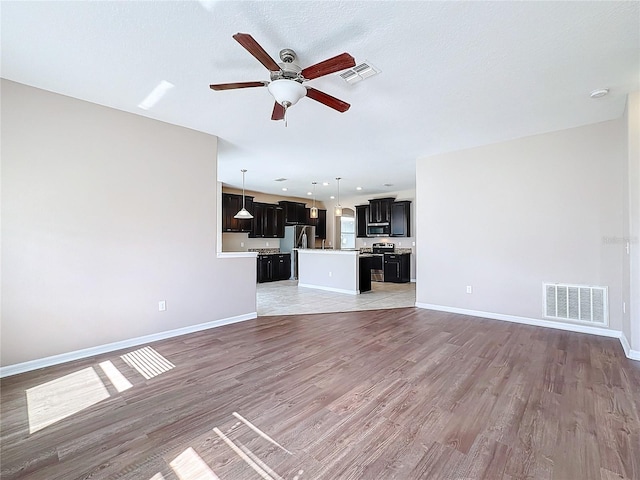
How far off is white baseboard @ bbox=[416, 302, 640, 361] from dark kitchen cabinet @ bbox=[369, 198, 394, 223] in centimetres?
423

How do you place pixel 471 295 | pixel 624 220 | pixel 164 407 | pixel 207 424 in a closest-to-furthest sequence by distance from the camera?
pixel 207 424, pixel 164 407, pixel 624 220, pixel 471 295

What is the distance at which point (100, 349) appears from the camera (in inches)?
124

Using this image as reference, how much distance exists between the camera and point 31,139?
110 inches

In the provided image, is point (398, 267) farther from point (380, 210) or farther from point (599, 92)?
point (599, 92)

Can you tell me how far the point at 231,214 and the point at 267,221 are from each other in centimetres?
120

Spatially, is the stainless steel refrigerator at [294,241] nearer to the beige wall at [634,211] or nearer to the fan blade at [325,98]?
the fan blade at [325,98]

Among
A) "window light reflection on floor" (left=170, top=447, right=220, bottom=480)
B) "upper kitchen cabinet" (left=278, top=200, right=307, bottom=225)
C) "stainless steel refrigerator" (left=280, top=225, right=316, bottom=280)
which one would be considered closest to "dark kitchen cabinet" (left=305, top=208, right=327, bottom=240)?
"upper kitchen cabinet" (left=278, top=200, right=307, bottom=225)

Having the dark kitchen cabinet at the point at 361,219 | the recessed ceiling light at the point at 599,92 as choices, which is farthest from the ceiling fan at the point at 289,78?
the dark kitchen cabinet at the point at 361,219

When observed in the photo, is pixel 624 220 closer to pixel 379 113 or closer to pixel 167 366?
pixel 379 113

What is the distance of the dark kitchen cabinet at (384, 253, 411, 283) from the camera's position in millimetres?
8461

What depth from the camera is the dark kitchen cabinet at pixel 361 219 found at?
954cm

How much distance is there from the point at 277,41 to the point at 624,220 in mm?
4253

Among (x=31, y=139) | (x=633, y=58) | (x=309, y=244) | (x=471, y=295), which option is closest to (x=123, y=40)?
(x=31, y=139)

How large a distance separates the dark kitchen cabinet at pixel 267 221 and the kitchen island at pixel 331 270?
1.50m
